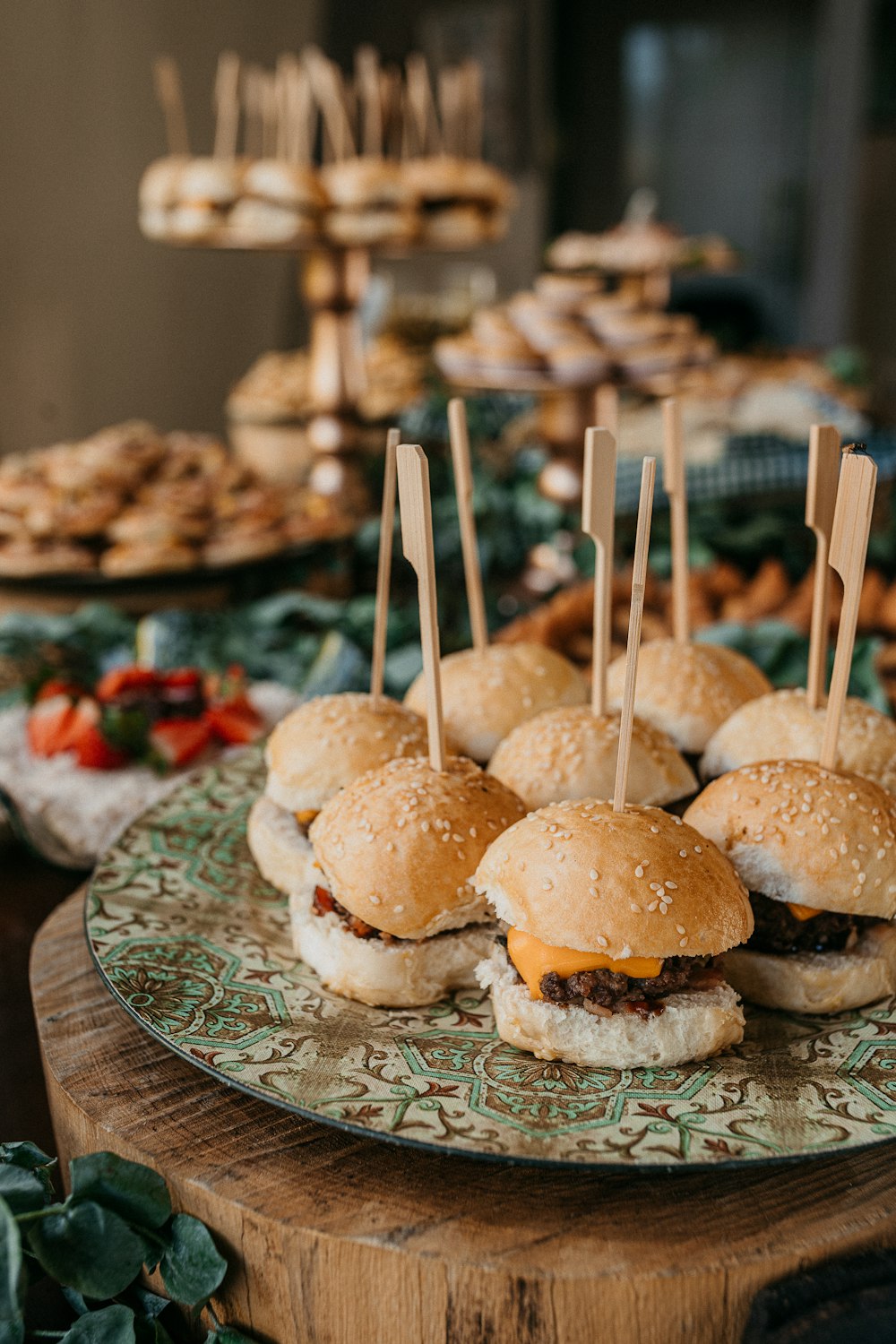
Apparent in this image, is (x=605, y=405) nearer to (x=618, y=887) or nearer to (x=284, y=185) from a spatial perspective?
(x=284, y=185)

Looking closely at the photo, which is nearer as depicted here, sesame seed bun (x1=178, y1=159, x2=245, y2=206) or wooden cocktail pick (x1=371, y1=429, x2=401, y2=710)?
wooden cocktail pick (x1=371, y1=429, x2=401, y2=710)

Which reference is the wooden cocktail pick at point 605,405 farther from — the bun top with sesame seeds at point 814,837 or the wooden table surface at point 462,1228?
the wooden table surface at point 462,1228

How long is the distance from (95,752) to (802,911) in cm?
173

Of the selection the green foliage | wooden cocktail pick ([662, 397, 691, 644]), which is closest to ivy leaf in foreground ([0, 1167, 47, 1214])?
the green foliage

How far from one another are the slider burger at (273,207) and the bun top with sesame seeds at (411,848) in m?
3.33

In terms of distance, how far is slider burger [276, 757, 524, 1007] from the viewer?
1.83m

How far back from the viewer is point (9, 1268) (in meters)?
1.35

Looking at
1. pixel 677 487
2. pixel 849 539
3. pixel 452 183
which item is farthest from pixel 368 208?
pixel 849 539

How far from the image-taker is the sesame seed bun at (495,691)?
96.7 inches

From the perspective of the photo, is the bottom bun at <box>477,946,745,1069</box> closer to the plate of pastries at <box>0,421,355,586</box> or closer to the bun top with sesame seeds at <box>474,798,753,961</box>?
the bun top with sesame seeds at <box>474,798,753,961</box>

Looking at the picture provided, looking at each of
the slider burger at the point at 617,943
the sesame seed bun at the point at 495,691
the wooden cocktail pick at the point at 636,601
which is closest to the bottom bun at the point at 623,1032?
the slider burger at the point at 617,943

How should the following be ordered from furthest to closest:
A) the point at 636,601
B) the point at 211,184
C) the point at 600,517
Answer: the point at 211,184 < the point at 600,517 < the point at 636,601

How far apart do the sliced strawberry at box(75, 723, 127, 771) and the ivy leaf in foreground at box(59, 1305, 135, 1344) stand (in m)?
1.51

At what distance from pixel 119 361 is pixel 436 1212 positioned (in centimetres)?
655
